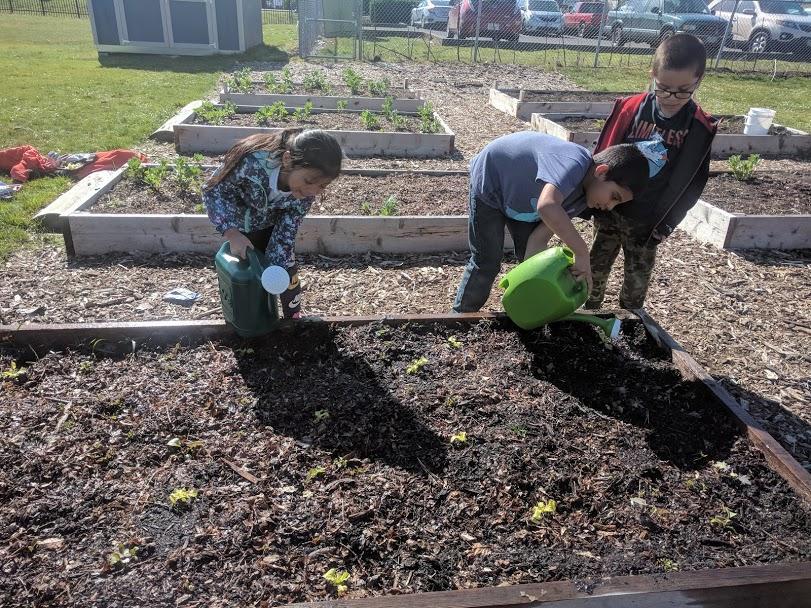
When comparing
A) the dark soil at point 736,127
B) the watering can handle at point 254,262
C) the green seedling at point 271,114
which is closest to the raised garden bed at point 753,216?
the dark soil at point 736,127

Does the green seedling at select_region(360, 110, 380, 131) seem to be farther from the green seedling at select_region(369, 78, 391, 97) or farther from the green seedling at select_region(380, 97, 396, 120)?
the green seedling at select_region(369, 78, 391, 97)

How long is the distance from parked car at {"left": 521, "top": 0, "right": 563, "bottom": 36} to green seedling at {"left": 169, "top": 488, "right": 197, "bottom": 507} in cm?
1948

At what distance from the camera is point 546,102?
362 inches

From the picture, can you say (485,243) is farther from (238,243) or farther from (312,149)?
(238,243)

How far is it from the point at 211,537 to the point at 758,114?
8.43m

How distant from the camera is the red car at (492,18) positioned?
17312 millimetres

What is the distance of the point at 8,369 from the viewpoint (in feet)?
8.53

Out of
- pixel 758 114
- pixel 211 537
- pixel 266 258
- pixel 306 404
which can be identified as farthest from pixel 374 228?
pixel 758 114

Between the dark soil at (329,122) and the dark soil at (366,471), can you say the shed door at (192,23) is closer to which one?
the dark soil at (329,122)

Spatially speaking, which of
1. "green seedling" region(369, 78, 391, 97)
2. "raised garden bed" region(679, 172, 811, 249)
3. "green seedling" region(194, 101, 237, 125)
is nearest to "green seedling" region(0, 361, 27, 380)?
"raised garden bed" region(679, 172, 811, 249)

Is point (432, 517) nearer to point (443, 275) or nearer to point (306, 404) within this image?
point (306, 404)

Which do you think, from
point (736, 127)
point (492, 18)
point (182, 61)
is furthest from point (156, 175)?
point (492, 18)

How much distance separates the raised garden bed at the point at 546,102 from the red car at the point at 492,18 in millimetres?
8197

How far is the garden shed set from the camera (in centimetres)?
1322
